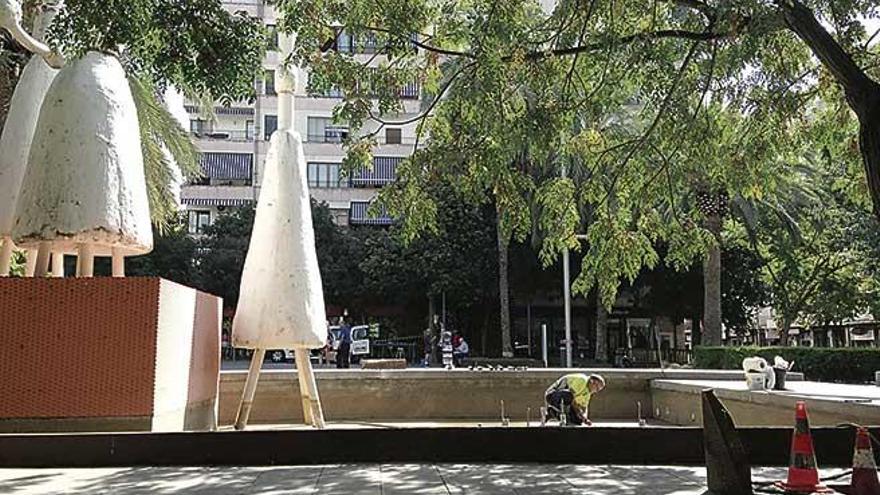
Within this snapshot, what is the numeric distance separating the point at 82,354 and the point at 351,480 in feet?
12.8

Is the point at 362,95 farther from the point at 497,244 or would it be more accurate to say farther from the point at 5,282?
the point at 497,244

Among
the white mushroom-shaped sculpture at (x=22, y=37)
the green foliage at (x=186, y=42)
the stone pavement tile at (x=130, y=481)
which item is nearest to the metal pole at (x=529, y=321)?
the white mushroom-shaped sculpture at (x=22, y=37)

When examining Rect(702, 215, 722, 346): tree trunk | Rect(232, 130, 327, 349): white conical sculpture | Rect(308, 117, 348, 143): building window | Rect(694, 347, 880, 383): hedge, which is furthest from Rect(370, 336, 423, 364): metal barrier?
Rect(232, 130, 327, 349): white conical sculpture

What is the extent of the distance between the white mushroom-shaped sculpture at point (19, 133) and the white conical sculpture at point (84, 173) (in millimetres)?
1590

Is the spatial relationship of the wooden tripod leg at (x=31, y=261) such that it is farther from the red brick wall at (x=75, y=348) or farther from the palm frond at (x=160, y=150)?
the palm frond at (x=160, y=150)

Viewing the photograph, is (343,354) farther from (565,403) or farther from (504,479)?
(504,479)

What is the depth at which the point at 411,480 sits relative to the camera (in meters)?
7.61

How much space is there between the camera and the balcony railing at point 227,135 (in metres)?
53.2

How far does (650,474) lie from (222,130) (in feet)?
164

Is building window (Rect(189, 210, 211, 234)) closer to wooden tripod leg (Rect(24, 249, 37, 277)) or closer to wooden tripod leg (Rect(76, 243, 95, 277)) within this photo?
wooden tripod leg (Rect(24, 249, 37, 277))

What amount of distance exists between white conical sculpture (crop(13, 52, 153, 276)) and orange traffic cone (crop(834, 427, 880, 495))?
807cm

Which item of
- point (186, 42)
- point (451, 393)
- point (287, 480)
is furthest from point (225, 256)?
point (287, 480)

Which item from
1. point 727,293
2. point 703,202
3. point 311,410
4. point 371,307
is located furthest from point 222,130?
point 311,410

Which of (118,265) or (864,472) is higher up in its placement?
(118,265)
